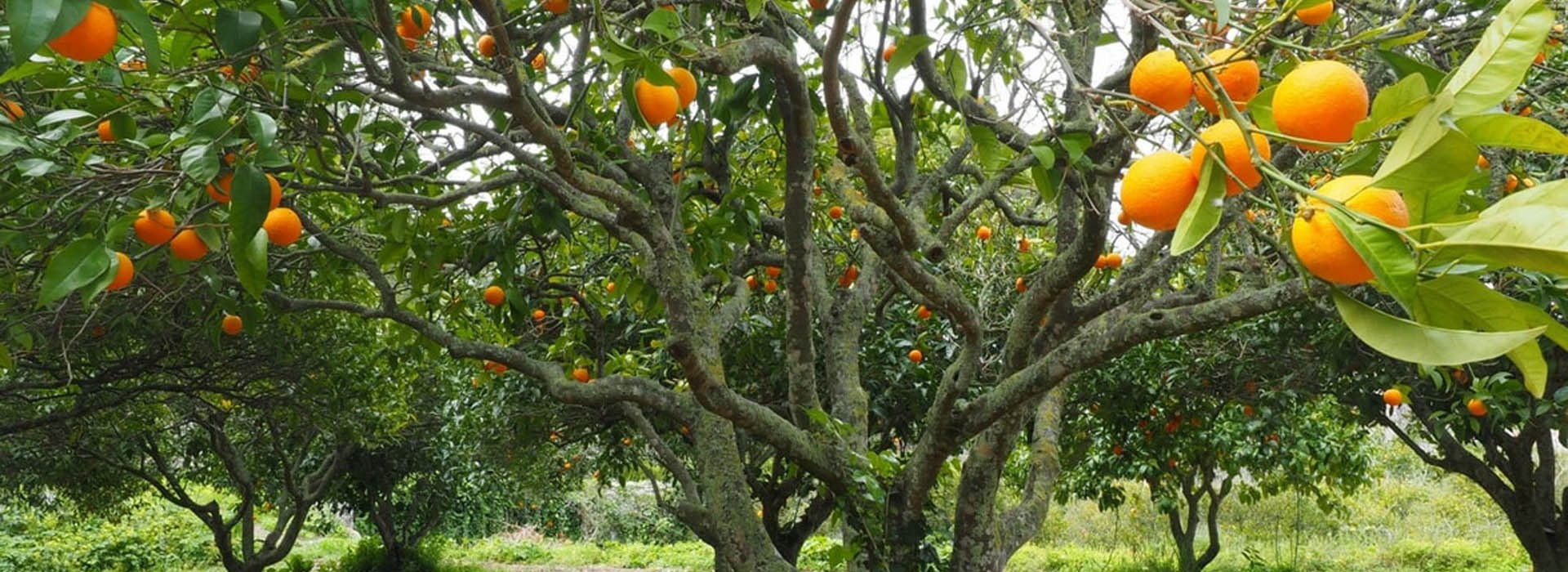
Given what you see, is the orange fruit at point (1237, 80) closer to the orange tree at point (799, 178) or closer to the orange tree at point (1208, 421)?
the orange tree at point (799, 178)

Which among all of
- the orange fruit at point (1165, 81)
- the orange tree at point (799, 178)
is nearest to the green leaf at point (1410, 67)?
the orange tree at point (799, 178)

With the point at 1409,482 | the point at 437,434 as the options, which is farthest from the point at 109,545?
the point at 1409,482

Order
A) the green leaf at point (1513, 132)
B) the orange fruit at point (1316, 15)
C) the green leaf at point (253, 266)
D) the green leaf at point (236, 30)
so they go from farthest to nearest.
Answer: the green leaf at point (253, 266) → the green leaf at point (236, 30) → the orange fruit at point (1316, 15) → the green leaf at point (1513, 132)

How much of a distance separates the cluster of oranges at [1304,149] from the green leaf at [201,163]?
1.11 meters

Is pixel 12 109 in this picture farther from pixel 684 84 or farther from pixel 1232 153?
pixel 1232 153

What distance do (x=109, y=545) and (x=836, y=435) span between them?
1385 cm

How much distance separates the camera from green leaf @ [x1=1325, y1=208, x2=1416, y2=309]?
0.56 m

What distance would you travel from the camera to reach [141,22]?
98cm

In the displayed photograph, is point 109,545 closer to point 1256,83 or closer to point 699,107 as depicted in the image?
point 699,107

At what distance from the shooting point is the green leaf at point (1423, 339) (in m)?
0.53

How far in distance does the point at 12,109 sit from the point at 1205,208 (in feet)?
6.97

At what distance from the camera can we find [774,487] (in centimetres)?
691

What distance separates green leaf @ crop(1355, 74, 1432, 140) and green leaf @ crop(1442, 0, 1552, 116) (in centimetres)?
1

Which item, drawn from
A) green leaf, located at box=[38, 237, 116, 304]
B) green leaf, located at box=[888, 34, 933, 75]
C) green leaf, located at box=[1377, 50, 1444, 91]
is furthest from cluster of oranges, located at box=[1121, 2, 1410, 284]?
green leaf, located at box=[38, 237, 116, 304]
